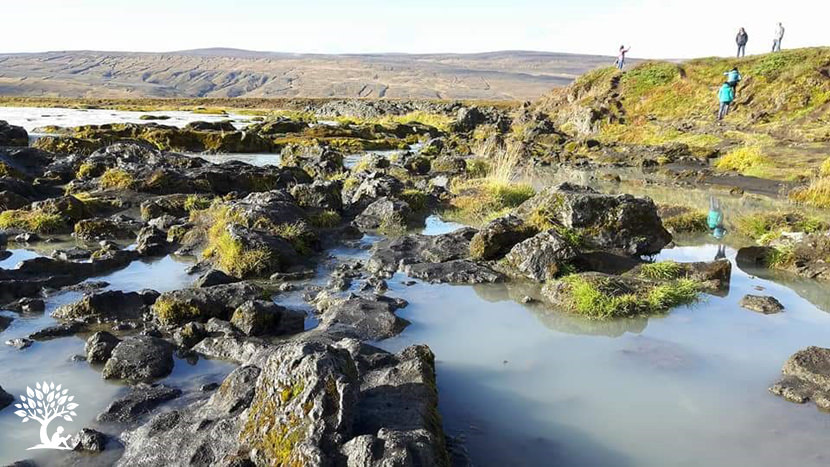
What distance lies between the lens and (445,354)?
8.05 meters

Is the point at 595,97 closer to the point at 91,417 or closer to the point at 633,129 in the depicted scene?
the point at 633,129

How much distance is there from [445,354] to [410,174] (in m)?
17.9

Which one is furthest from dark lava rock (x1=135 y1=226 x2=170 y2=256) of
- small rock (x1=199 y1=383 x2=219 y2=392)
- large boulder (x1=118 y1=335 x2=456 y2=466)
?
large boulder (x1=118 y1=335 x2=456 y2=466)

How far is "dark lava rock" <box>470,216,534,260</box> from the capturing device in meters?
A: 12.2

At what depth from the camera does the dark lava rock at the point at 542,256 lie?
36.3 ft

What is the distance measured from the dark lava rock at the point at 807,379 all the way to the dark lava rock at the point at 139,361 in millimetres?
7082

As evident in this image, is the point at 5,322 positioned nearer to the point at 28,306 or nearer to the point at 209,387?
the point at 28,306

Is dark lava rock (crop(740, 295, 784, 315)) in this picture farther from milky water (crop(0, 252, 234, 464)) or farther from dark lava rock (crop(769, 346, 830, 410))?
milky water (crop(0, 252, 234, 464))

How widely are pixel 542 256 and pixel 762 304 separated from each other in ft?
11.6

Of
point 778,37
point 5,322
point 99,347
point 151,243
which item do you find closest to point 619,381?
point 99,347

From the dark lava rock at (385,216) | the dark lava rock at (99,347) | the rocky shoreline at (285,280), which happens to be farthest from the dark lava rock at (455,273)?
the dark lava rock at (99,347)

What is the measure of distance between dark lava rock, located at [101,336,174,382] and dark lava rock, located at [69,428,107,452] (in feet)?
4.33

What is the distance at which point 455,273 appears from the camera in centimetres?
1133

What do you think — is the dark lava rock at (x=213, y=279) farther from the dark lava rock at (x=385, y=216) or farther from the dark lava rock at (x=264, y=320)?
→ the dark lava rock at (x=385, y=216)
